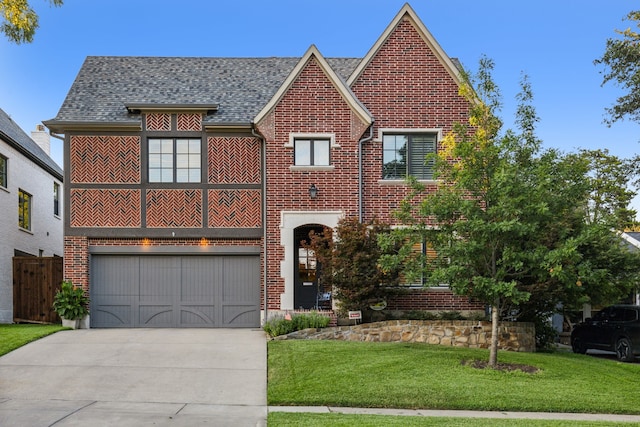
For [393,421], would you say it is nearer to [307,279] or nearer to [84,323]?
[307,279]

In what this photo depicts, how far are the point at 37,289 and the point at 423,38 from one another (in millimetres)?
13911

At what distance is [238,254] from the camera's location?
62.8 ft

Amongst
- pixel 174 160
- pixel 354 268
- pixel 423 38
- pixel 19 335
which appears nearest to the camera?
pixel 19 335

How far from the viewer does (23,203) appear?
25.2m

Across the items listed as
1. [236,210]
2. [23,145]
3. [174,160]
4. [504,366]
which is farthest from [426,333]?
[23,145]

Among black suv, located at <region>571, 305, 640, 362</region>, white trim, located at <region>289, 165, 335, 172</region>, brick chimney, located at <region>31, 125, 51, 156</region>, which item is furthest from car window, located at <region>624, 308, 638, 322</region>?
brick chimney, located at <region>31, 125, 51, 156</region>

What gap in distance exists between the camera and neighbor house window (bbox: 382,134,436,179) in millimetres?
19141

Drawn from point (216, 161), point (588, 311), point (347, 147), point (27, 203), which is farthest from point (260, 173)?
point (588, 311)

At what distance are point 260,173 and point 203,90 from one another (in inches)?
149

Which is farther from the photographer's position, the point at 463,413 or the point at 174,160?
the point at 174,160

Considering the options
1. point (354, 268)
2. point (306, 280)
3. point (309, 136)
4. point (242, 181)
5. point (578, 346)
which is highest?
point (309, 136)

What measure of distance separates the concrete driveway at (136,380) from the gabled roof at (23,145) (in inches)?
369

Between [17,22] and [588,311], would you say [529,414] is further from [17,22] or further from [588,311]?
[588,311]

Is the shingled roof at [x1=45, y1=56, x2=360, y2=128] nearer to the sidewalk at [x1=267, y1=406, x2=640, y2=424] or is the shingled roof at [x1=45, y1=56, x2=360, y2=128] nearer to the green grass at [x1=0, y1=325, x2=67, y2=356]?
the green grass at [x1=0, y1=325, x2=67, y2=356]
